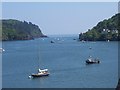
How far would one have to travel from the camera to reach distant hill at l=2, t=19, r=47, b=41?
111 metres

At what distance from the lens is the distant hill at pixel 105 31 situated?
85.8 metres

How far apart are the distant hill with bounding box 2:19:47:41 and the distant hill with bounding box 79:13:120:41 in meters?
24.4

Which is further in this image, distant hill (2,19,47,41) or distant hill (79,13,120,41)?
distant hill (2,19,47,41)

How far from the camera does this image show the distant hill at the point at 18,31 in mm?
110812

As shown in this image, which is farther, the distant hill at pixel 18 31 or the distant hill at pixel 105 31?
the distant hill at pixel 18 31

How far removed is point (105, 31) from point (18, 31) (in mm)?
38603

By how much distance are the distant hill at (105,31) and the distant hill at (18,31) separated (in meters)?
24.4

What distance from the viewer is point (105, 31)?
89.2m

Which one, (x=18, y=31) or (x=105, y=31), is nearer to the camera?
(x=105, y=31)

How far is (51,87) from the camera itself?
78.9 ft

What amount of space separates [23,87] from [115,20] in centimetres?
6822

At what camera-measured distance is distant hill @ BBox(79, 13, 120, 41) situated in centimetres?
8579

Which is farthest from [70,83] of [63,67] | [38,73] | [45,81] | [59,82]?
[63,67]

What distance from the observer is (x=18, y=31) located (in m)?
120
